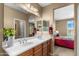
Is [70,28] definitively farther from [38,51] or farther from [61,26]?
[38,51]

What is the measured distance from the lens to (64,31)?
2.00 metres

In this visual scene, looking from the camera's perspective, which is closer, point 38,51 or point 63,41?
point 38,51

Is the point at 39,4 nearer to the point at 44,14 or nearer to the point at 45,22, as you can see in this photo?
the point at 44,14

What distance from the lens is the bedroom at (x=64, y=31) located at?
6.41 ft

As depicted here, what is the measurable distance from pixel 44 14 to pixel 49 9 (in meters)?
0.13

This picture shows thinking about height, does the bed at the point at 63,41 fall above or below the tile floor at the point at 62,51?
above

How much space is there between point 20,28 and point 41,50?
0.54 m

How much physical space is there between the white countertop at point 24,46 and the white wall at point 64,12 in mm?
418

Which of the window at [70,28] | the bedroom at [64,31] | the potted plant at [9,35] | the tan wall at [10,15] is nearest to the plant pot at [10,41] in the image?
the potted plant at [9,35]

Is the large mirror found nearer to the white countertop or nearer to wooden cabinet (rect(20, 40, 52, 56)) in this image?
the white countertop

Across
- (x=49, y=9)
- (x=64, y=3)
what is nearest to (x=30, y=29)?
(x=49, y=9)

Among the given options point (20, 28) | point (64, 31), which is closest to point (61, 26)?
point (64, 31)

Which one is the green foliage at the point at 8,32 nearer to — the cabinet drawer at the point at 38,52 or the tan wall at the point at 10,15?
the tan wall at the point at 10,15

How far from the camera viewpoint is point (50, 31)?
1989 mm
